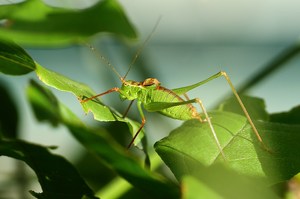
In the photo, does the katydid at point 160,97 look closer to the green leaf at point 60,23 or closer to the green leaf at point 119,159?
the green leaf at point 119,159

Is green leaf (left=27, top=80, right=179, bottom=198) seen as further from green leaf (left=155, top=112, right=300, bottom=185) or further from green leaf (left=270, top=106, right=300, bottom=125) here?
green leaf (left=270, top=106, right=300, bottom=125)

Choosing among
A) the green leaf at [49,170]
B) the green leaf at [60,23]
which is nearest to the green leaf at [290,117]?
the green leaf at [49,170]

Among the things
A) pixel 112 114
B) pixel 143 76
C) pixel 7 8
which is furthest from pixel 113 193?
pixel 143 76

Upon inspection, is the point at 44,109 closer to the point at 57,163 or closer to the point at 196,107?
the point at 57,163

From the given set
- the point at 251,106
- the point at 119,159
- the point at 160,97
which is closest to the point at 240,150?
the point at 119,159

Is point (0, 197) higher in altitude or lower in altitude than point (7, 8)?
lower
